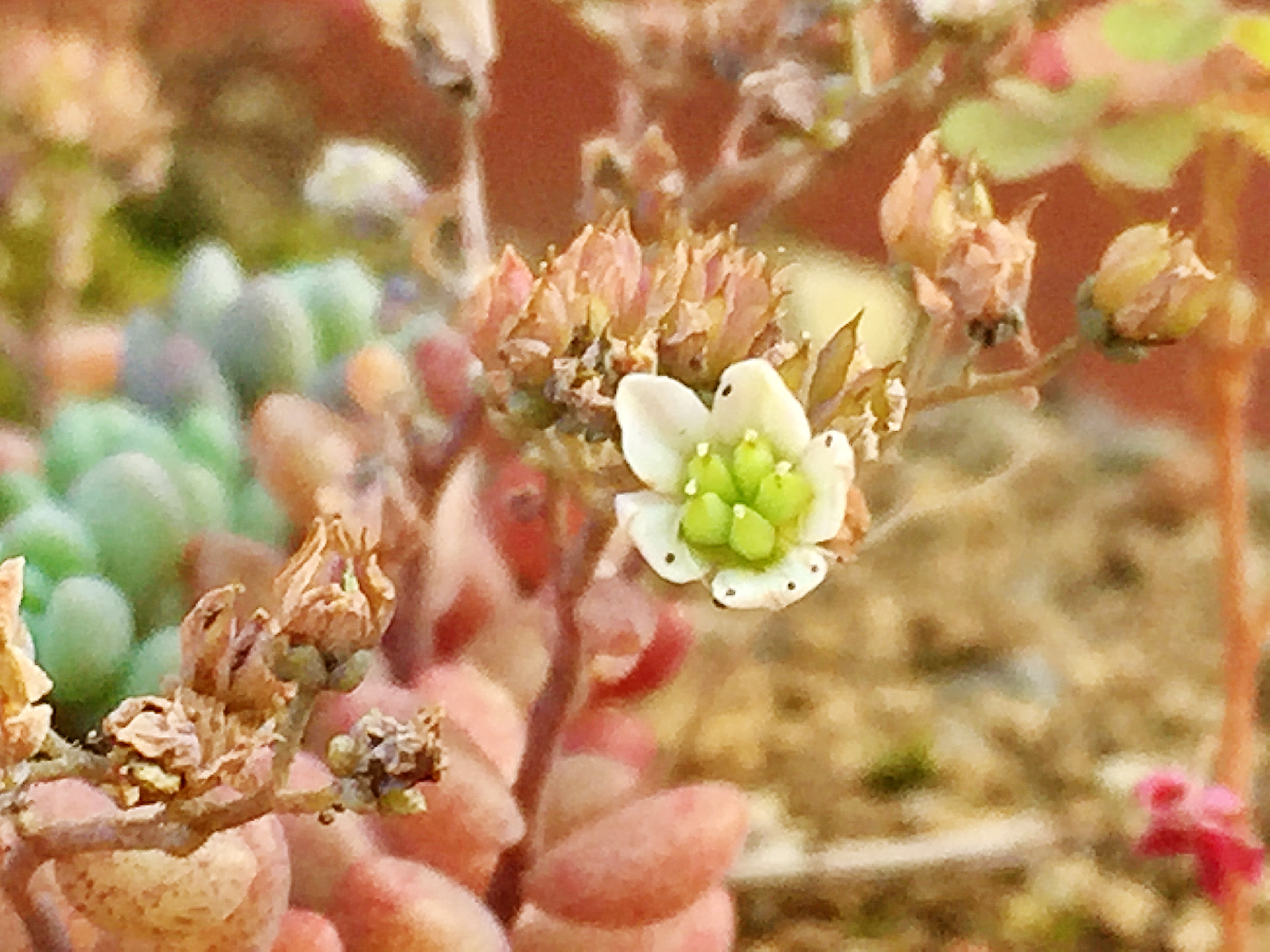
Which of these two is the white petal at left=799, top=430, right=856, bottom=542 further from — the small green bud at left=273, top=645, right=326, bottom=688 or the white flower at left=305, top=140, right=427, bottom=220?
the white flower at left=305, top=140, right=427, bottom=220

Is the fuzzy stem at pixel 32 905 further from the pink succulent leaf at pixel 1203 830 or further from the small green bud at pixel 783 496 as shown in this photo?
the pink succulent leaf at pixel 1203 830

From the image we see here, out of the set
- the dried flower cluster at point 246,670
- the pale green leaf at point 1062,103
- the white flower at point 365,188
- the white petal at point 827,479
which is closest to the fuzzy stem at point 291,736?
the dried flower cluster at point 246,670

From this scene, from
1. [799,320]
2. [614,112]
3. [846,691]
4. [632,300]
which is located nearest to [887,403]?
[632,300]

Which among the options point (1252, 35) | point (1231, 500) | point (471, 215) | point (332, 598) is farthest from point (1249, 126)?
point (332, 598)

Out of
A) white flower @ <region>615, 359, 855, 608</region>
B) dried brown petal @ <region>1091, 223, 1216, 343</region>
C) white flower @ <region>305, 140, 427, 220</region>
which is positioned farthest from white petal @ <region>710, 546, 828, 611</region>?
white flower @ <region>305, 140, 427, 220</region>

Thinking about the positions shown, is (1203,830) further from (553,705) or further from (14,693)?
(14,693)

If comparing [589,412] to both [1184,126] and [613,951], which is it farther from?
[1184,126]

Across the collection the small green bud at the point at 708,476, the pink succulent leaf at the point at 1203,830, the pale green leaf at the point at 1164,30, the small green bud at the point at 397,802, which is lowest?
the pink succulent leaf at the point at 1203,830
